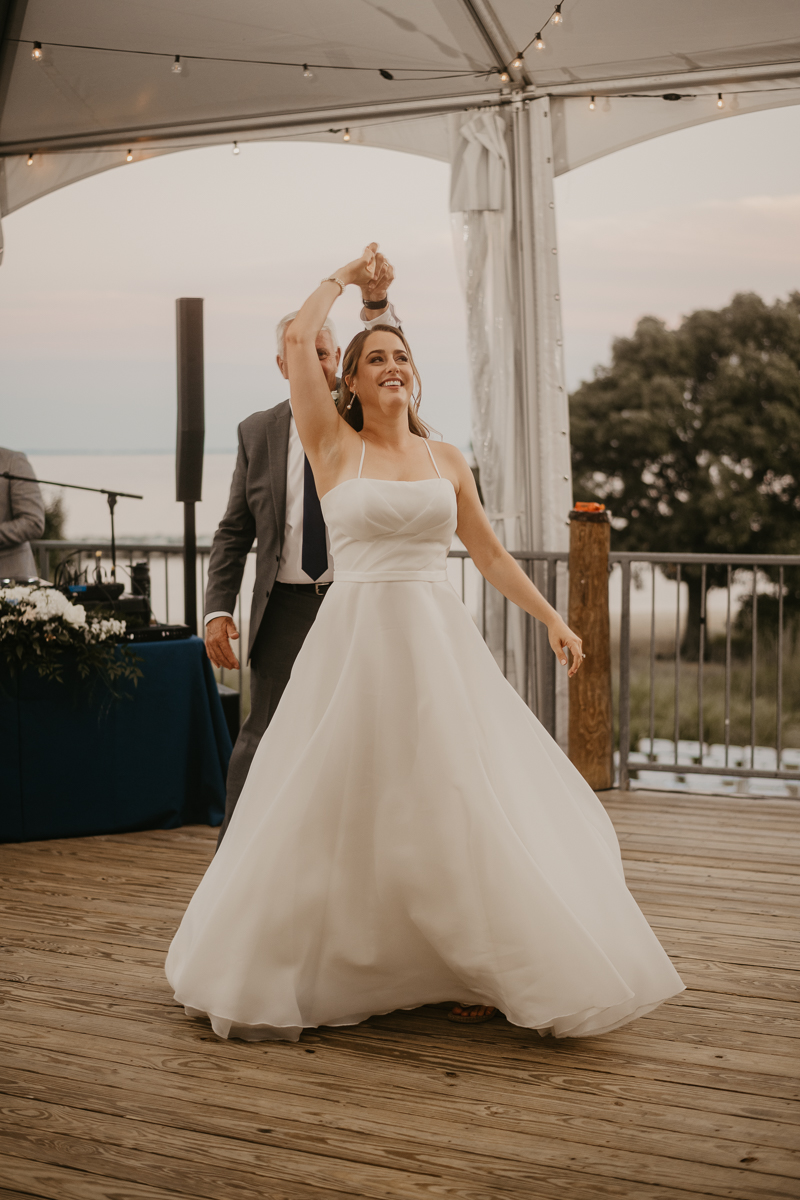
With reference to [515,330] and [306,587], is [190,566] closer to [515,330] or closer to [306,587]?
[306,587]

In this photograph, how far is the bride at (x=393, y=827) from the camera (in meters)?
2.22

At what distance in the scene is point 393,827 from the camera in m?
2.28

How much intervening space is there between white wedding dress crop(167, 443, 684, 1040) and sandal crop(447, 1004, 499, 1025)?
0.03 m

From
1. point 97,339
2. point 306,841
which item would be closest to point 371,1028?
point 306,841

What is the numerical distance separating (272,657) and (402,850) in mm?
976

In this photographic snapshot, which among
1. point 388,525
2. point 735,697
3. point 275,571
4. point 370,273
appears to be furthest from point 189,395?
point 735,697

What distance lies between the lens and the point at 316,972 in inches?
90.7

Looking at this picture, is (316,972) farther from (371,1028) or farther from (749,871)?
(749,871)

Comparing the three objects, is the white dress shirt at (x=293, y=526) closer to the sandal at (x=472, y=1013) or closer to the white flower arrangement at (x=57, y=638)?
the white flower arrangement at (x=57, y=638)

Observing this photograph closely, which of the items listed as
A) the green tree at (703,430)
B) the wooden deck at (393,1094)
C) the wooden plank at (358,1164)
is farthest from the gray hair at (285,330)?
the green tree at (703,430)

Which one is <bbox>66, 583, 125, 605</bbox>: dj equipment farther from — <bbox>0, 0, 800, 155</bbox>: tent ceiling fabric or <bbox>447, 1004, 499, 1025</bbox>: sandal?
<bbox>0, 0, 800, 155</bbox>: tent ceiling fabric

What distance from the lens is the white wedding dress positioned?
2.21m

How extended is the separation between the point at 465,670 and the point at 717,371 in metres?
19.6

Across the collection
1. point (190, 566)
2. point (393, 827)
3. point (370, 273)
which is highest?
point (370, 273)
